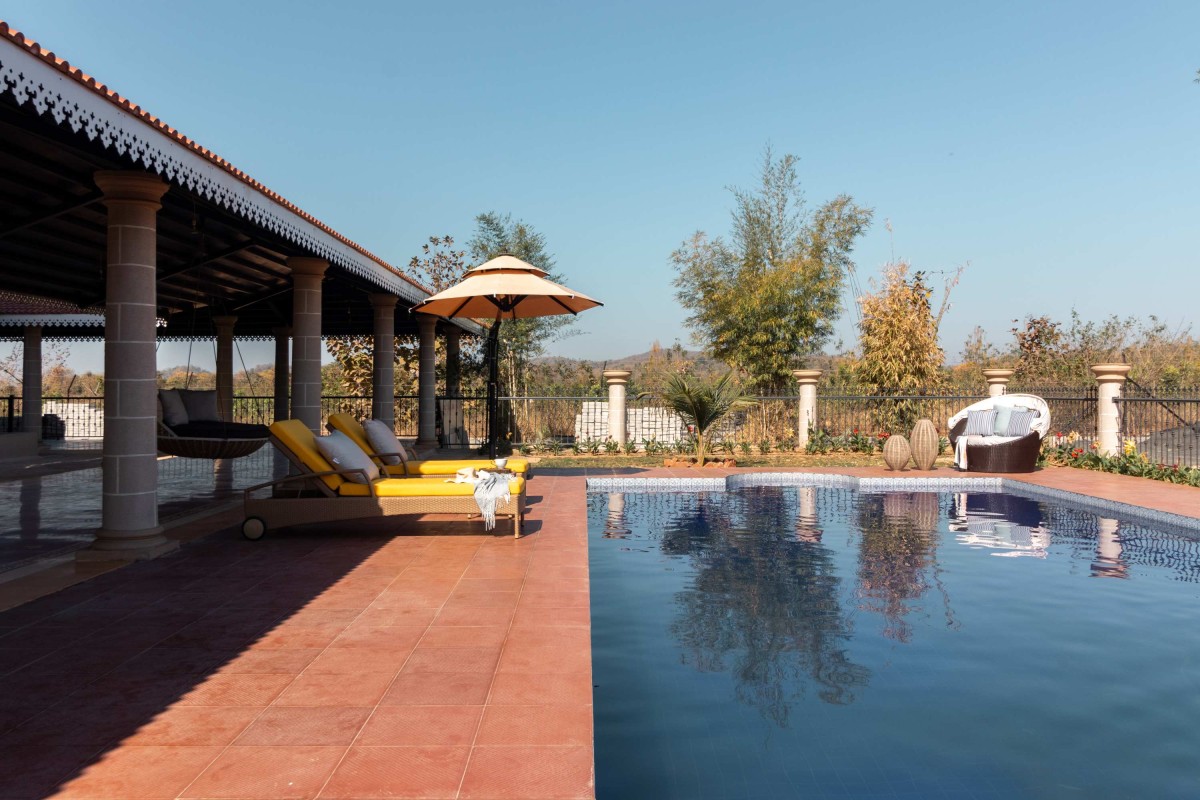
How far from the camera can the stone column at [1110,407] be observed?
14.2 m

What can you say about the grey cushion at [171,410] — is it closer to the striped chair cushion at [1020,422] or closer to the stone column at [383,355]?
the stone column at [383,355]

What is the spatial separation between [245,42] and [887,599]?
18.6 meters

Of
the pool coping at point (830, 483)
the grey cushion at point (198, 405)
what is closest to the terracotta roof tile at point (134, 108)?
the grey cushion at point (198, 405)

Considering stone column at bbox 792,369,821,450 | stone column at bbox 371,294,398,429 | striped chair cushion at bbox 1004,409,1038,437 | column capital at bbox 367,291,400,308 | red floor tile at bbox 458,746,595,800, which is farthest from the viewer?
stone column at bbox 792,369,821,450

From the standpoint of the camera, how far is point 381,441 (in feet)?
28.8

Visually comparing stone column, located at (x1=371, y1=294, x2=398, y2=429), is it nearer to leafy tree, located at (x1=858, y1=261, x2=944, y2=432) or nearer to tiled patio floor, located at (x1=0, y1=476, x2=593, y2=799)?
tiled patio floor, located at (x1=0, y1=476, x2=593, y2=799)

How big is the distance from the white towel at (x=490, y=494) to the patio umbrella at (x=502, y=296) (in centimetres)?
293

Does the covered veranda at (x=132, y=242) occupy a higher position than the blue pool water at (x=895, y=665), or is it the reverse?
the covered veranda at (x=132, y=242)

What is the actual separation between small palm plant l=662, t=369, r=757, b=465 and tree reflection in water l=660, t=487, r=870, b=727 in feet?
19.2

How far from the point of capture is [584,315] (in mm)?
28047

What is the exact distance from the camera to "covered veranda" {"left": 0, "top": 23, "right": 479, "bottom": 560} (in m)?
5.12

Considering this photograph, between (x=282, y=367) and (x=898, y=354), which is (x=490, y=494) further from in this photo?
(x=282, y=367)

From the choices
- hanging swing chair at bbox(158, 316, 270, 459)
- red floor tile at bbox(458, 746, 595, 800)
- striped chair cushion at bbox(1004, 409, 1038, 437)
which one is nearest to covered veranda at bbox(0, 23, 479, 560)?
hanging swing chair at bbox(158, 316, 270, 459)

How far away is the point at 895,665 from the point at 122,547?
5.68 m
